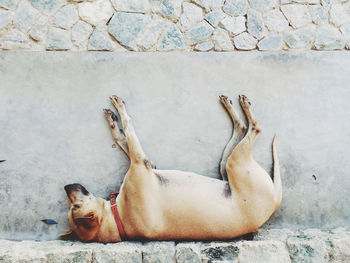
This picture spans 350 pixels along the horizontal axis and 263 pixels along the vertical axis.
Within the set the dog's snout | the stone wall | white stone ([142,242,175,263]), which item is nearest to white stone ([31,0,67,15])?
the stone wall

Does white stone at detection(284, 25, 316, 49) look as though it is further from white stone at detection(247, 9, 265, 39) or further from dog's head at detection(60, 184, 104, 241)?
dog's head at detection(60, 184, 104, 241)

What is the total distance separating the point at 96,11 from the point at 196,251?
268cm

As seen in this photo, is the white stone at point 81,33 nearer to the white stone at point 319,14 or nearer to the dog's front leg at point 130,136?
the dog's front leg at point 130,136

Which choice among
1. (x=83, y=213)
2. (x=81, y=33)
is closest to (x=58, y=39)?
(x=81, y=33)

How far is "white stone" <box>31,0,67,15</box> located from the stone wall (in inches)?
0.4

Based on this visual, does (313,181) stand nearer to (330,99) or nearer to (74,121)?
(330,99)

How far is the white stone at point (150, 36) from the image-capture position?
3875 millimetres

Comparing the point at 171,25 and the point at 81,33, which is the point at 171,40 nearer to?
the point at 171,25

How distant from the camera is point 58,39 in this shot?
12.6 ft

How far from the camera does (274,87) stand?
12.8ft

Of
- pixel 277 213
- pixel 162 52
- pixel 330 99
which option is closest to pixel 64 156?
pixel 162 52

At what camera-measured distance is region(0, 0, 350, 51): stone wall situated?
12.6ft

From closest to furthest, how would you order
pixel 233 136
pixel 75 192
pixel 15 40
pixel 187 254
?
pixel 187 254 → pixel 75 192 → pixel 233 136 → pixel 15 40

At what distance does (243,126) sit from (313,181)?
96 cm
